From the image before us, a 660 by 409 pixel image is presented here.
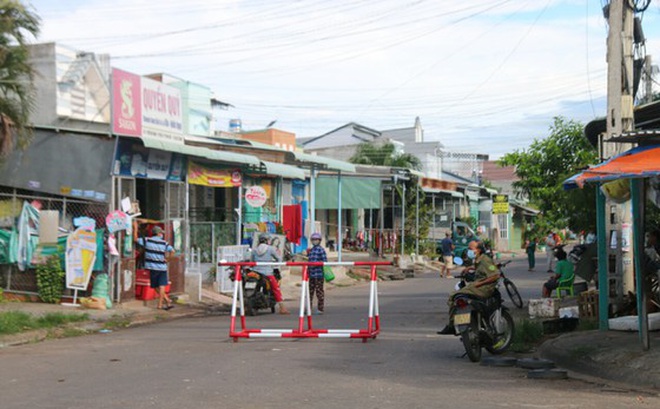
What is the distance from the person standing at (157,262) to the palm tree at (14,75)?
3549mm

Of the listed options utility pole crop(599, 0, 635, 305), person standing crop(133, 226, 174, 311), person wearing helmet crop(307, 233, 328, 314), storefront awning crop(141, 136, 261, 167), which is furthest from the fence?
utility pole crop(599, 0, 635, 305)

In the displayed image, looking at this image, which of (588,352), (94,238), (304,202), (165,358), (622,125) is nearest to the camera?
(588,352)

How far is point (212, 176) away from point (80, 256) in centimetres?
610

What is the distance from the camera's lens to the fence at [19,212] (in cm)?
1753

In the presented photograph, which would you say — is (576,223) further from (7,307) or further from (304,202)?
(304,202)

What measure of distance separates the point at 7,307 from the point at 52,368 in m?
6.55

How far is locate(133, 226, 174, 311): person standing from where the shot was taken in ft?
58.7

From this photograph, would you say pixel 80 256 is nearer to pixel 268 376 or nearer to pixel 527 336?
pixel 268 376

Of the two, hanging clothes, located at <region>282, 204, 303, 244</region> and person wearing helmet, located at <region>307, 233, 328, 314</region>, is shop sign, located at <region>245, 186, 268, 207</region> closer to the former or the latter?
hanging clothes, located at <region>282, 204, 303, 244</region>

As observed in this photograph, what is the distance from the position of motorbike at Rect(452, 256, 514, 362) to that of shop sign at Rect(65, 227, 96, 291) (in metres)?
9.22

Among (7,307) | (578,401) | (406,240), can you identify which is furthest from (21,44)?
(406,240)

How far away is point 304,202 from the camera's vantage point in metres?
33.1

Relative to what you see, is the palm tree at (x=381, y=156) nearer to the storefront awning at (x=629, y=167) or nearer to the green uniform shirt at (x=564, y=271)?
the green uniform shirt at (x=564, y=271)

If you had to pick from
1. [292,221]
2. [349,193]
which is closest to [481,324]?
[292,221]
